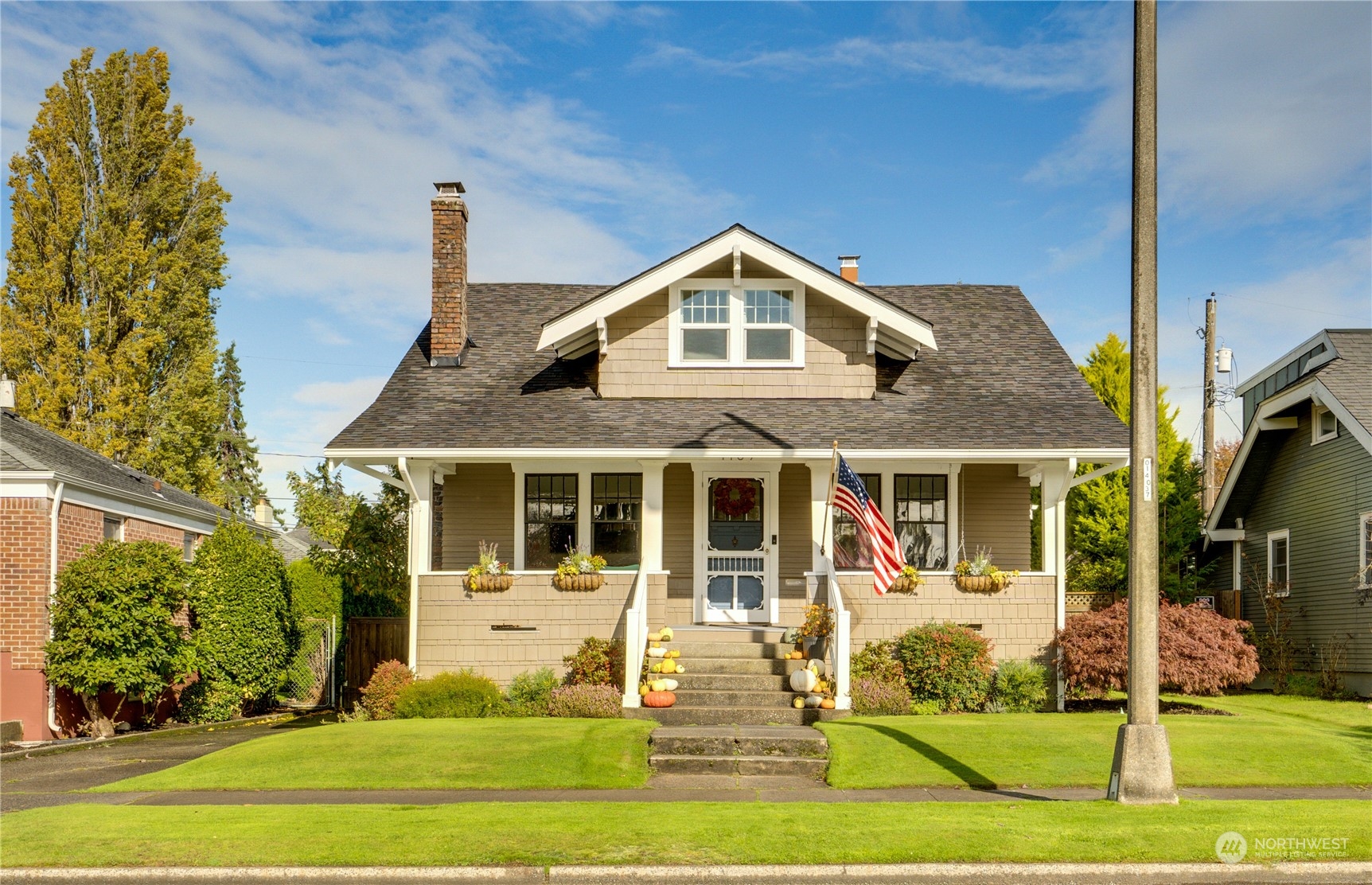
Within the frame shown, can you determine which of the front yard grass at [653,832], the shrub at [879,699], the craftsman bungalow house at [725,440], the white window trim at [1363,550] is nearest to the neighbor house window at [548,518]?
the craftsman bungalow house at [725,440]

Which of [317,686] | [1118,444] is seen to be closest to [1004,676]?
[1118,444]

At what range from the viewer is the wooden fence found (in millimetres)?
19781

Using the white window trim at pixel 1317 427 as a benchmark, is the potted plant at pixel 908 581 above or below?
below

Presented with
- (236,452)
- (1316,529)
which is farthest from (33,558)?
(236,452)

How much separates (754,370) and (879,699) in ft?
20.0

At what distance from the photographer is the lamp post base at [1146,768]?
998cm

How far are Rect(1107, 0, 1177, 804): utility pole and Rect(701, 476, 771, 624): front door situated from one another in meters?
8.99

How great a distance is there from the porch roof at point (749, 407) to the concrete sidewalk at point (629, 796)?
6.71 m

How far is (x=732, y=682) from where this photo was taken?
52.1 ft

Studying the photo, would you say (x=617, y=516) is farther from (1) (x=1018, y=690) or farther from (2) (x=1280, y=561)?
(2) (x=1280, y=561)

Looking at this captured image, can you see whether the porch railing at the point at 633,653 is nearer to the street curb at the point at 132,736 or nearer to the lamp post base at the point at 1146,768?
the lamp post base at the point at 1146,768

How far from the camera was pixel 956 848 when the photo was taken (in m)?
8.60

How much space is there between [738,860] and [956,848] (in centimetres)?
164

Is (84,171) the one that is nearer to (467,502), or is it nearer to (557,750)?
(467,502)
